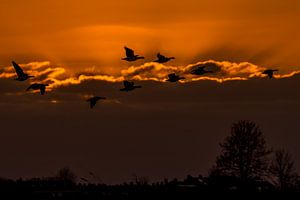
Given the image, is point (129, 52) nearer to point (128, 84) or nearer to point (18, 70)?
point (128, 84)

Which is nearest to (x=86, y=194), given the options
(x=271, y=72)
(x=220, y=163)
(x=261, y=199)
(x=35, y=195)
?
(x=35, y=195)

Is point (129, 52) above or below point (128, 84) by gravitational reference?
above

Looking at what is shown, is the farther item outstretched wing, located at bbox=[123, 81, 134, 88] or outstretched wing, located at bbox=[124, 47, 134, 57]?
outstretched wing, located at bbox=[123, 81, 134, 88]

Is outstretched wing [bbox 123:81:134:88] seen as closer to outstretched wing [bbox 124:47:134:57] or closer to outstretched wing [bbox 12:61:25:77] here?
outstretched wing [bbox 124:47:134:57]

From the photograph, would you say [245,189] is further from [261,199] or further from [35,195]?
[35,195]

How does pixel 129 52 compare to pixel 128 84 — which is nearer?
pixel 129 52

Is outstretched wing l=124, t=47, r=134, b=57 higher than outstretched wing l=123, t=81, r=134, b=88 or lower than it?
higher

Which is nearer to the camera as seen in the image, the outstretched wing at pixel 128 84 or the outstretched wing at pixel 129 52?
the outstretched wing at pixel 129 52

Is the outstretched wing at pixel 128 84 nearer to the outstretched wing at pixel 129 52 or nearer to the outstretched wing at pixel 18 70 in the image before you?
the outstretched wing at pixel 129 52

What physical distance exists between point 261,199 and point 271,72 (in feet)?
73.5

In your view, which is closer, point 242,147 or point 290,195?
point 290,195

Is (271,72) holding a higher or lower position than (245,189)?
higher

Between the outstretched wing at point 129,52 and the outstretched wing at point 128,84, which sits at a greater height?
the outstretched wing at point 129,52

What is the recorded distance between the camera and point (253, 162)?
133m
